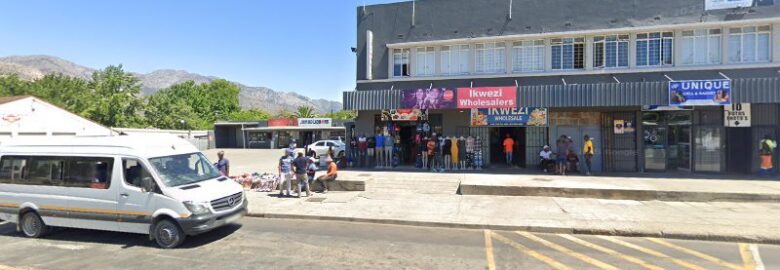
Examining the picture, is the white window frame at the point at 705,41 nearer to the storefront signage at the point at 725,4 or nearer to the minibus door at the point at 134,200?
the storefront signage at the point at 725,4

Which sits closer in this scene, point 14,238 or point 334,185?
point 14,238

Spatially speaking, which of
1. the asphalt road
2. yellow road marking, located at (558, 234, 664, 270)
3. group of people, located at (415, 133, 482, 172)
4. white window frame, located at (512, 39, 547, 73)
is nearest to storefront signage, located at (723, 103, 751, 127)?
white window frame, located at (512, 39, 547, 73)

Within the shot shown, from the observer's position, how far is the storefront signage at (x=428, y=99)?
17.5 metres

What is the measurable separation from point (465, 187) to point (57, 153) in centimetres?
1043

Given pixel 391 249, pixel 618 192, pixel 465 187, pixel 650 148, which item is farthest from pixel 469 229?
pixel 650 148

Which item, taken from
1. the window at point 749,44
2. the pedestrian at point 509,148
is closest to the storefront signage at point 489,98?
the pedestrian at point 509,148

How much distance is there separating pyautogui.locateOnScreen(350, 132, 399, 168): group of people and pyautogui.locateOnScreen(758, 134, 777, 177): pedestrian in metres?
14.0

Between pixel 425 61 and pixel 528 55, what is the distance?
4583mm

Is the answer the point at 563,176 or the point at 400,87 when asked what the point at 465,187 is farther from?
the point at 400,87

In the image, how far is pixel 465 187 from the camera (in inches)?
533

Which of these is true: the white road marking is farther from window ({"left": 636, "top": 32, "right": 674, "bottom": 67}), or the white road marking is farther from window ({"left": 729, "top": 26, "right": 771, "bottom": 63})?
window ({"left": 729, "top": 26, "right": 771, "bottom": 63})

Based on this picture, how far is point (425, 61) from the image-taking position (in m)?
20.0

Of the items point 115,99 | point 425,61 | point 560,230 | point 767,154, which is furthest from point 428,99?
point 115,99

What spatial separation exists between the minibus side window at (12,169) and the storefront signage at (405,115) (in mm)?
13153
